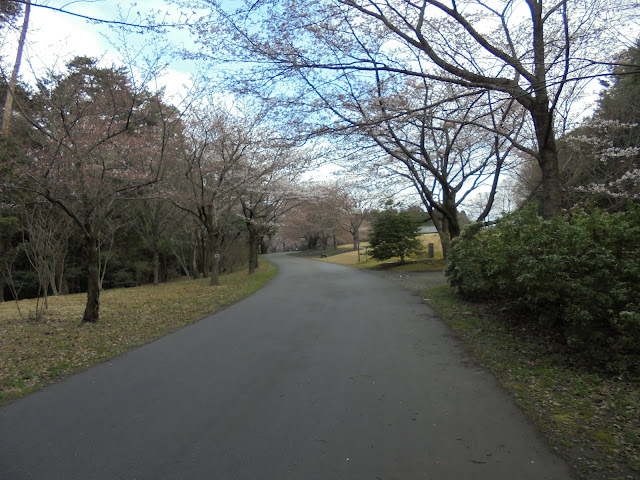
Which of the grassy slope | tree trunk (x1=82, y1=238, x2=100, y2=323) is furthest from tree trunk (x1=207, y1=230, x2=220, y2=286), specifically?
the grassy slope

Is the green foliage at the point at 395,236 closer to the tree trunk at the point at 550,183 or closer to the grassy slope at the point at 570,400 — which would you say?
the tree trunk at the point at 550,183

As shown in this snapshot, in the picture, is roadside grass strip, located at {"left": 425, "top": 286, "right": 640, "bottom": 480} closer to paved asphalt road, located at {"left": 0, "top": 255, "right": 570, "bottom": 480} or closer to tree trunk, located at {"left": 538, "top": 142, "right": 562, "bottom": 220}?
paved asphalt road, located at {"left": 0, "top": 255, "right": 570, "bottom": 480}

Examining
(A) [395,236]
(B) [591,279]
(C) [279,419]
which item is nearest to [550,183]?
(B) [591,279]

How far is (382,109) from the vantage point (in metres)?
9.33

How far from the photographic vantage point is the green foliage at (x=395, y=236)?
25844 mm

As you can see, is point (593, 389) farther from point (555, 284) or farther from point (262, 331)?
point (262, 331)

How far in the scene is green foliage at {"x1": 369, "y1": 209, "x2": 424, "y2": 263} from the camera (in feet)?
84.8

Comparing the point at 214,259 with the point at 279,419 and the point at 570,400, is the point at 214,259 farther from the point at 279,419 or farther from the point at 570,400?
the point at 570,400

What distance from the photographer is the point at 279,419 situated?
3.74 m

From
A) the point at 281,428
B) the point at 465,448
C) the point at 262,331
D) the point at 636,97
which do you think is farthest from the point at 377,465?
the point at 636,97

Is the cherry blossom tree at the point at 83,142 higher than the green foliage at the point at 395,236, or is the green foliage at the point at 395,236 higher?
the cherry blossom tree at the point at 83,142

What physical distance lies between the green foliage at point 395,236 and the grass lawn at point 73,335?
14625 mm

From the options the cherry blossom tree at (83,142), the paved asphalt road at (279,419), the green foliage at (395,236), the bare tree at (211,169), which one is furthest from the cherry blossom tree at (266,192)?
the paved asphalt road at (279,419)

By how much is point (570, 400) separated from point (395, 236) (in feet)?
72.4
